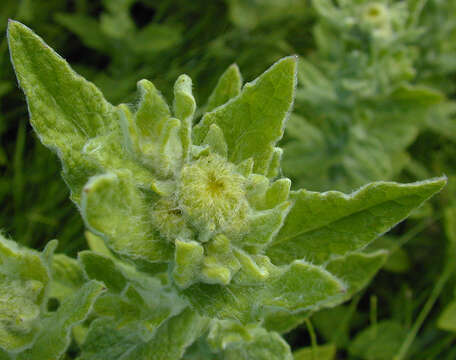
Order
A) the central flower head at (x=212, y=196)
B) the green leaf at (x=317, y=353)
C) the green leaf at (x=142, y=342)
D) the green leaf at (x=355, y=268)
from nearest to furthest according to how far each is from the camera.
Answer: the central flower head at (x=212, y=196), the green leaf at (x=142, y=342), the green leaf at (x=355, y=268), the green leaf at (x=317, y=353)

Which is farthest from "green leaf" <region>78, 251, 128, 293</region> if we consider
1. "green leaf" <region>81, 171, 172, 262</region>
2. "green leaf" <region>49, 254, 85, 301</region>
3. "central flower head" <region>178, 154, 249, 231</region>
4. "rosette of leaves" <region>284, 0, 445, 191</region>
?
"rosette of leaves" <region>284, 0, 445, 191</region>

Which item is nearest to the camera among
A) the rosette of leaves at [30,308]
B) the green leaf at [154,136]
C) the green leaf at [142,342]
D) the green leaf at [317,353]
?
the green leaf at [154,136]

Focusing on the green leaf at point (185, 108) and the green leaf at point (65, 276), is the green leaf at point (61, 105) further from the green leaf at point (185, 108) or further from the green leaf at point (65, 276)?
the green leaf at point (65, 276)

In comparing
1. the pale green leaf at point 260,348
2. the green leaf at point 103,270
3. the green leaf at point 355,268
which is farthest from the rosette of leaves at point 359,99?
the green leaf at point 103,270

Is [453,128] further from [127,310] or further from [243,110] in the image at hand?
[127,310]

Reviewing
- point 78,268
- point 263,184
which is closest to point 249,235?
point 263,184

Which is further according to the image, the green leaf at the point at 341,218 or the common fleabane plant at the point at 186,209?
the green leaf at the point at 341,218

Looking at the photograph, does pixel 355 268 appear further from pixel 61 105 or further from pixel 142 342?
pixel 61 105

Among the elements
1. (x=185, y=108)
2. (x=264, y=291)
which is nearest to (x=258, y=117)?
(x=185, y=108)
